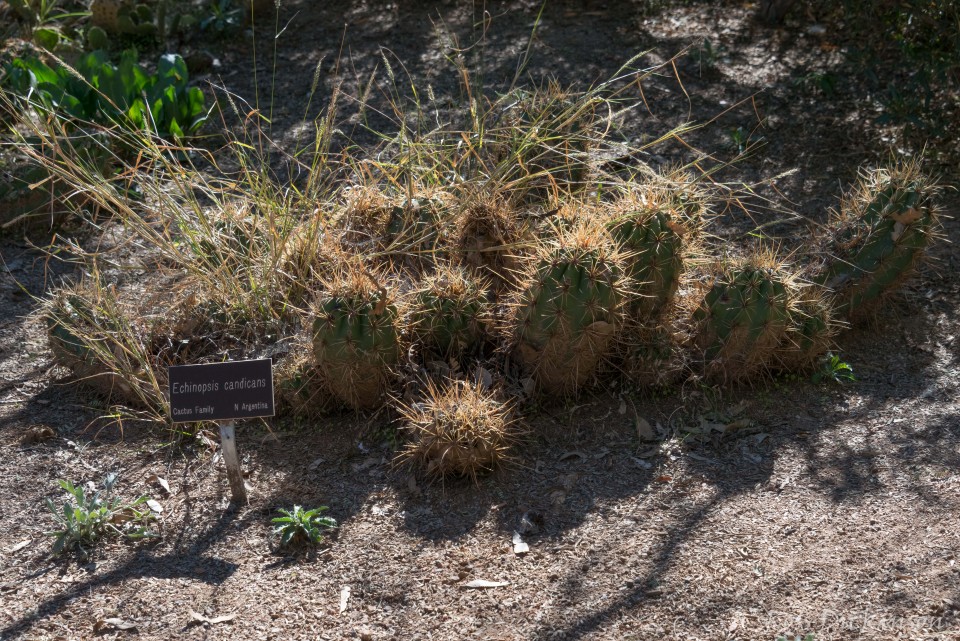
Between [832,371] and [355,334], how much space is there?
6.33ft

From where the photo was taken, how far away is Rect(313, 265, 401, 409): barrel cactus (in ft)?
11.8

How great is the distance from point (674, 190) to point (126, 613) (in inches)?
101

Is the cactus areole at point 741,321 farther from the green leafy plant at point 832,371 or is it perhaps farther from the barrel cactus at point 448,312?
the barrel cactus at point 448,312

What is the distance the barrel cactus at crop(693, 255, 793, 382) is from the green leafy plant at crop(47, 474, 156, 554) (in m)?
2.20

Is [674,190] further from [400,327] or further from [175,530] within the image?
[175,530]

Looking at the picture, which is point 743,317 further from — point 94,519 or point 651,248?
point 94,519

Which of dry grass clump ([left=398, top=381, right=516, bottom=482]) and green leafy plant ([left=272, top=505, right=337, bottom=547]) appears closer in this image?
green leafy plant ([left=272, top=505, right=337, bottom=547])

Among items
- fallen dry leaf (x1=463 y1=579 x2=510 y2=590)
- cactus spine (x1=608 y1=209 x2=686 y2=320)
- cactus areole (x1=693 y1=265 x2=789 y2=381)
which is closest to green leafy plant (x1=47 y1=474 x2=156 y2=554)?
fallen dry leaf (x1=463 y1=579 x2=510 y2=590)

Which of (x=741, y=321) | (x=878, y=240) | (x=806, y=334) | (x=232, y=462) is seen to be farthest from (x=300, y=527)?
(x=878, y=240)

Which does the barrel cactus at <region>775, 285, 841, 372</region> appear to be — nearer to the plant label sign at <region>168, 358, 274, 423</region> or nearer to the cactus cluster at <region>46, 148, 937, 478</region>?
the cactus cluster at <region>46, 148, 937, 478</region>

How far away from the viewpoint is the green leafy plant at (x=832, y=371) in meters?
4.00

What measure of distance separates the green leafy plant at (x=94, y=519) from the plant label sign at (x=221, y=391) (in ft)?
1.26

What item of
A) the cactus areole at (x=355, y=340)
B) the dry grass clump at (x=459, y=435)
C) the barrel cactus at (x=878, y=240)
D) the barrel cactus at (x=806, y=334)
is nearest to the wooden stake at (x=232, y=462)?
the cactus areole at (x=355, y=340)

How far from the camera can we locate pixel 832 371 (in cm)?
400
